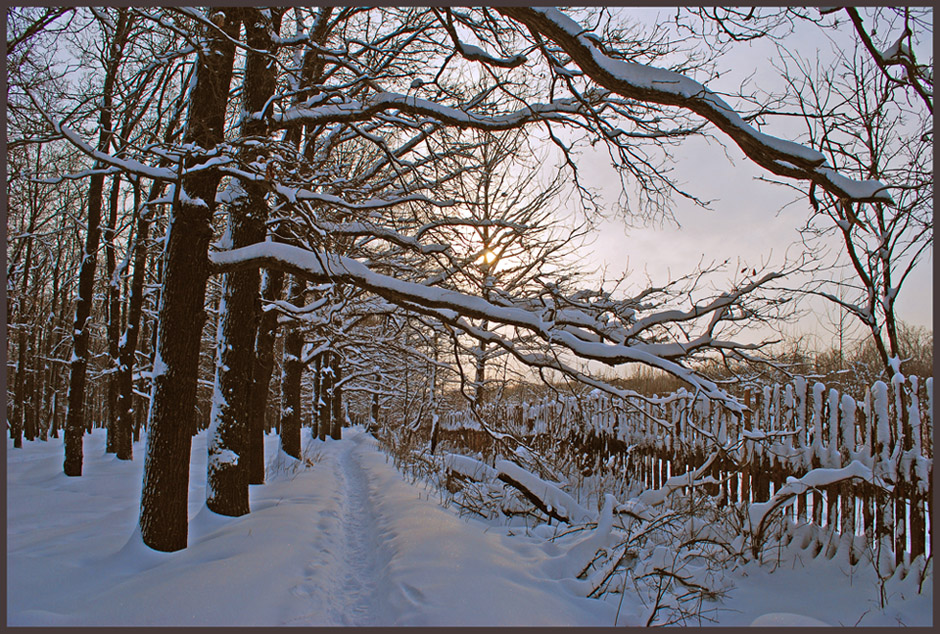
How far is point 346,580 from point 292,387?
837cm

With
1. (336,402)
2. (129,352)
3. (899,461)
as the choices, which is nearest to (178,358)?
(899,461)

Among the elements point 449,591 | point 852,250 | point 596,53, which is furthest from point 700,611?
point 852,250

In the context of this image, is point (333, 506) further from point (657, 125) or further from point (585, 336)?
point (657, 125)

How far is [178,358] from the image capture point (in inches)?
203

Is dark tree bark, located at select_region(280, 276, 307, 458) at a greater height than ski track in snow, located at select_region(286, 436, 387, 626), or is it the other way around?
dark tree bark, located at select_region(280, 276, 307, 458)

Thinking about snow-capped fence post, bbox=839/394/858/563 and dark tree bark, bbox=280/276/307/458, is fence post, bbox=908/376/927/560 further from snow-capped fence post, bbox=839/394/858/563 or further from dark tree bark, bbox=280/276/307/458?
dark tree bark, bbox=280/276/307/458

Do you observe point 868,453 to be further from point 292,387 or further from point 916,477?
point 292,387

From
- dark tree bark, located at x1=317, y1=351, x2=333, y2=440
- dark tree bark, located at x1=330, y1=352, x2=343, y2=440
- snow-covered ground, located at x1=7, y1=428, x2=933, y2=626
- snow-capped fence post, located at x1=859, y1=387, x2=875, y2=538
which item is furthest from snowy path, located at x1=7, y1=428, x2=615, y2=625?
dark tree bark, located at x1=330, y1=352, x2=343, y2=440

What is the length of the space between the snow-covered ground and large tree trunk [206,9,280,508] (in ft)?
1.37

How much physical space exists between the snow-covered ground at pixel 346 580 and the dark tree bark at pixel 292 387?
550 centimetres

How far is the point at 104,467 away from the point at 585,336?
1277 centimetres

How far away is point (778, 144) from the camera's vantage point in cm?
322

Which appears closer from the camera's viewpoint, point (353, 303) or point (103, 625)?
point (103, 625)

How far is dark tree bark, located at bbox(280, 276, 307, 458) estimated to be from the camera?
40.1ft
